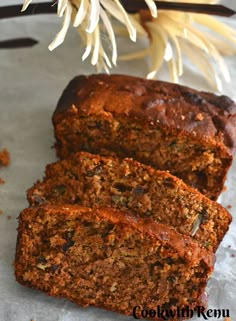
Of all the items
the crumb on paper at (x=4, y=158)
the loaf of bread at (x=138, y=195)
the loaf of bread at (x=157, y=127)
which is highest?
the loaf of bread at (x=157, y=127)

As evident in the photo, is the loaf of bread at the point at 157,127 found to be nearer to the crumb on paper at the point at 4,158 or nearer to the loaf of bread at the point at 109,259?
the crumb on paper at the point at 4,158

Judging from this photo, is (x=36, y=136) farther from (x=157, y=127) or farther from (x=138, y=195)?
(x=138, y=195)

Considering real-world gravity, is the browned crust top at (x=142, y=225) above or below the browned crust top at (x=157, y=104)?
below

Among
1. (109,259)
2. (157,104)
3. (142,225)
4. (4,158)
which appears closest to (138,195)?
(142,225)

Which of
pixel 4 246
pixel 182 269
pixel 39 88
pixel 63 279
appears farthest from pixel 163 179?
pixel 39 88

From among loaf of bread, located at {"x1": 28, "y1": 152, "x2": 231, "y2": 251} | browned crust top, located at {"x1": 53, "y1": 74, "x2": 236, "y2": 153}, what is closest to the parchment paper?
loaf of bread, located at {"x1": 28, "y1": 152, "x2": 231, "y2": 251}

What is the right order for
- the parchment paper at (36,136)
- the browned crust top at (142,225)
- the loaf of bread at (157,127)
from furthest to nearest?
the loaf of bread at (157,127), the parchment paper at (36,136), the browned crust top at (142,225)

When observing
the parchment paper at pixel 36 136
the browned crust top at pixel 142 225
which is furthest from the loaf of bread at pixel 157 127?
the browned crust top at pixel 142 225
